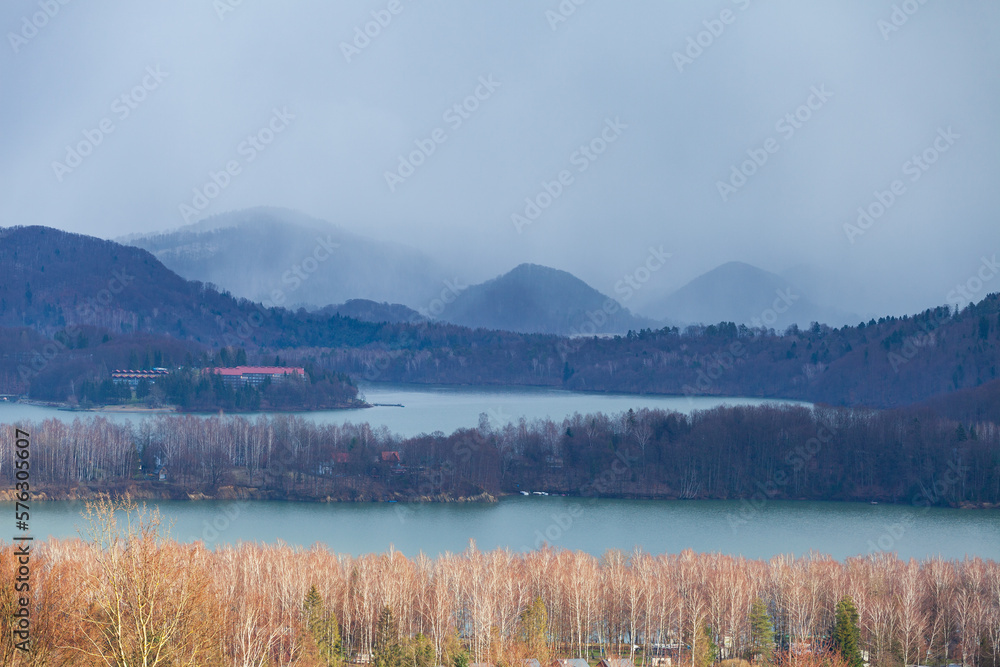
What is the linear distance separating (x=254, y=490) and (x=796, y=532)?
34.9 ft

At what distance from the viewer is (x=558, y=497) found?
1988 cm

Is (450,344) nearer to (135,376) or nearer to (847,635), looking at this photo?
(135,376)

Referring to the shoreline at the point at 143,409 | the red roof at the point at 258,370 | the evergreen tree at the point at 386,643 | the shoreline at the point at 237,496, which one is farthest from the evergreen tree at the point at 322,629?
the red roof at the point at 258,370

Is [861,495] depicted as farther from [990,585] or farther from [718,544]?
[990,585]

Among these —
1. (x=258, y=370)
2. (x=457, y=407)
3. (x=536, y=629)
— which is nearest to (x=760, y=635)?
(x=536, y=629)

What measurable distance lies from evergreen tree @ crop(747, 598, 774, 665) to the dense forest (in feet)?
33.6

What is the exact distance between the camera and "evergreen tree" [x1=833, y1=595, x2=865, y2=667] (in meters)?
8.68

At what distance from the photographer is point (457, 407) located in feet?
117

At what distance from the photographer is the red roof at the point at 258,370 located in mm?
38406

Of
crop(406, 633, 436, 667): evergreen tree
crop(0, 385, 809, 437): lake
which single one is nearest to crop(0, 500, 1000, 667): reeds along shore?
crop(406, 633, 436, 667): evergreen tree

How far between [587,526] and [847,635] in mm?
7995

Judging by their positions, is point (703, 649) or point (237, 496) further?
point (237, 496)

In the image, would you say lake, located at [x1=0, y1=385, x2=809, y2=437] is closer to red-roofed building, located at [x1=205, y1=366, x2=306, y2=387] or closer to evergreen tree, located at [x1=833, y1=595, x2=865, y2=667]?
red-roofed building, located at [x1=205, y1=366, x2=306, y2=387]

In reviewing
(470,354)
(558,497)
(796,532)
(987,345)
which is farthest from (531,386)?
(796,532)
